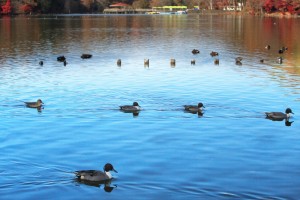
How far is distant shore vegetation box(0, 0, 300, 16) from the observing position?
381 feet

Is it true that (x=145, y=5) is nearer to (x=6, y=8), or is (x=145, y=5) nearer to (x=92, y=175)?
(x=6, y=8)

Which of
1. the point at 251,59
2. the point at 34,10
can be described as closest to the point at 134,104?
the point at 251,59

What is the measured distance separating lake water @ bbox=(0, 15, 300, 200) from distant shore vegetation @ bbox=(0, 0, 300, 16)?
277 ft

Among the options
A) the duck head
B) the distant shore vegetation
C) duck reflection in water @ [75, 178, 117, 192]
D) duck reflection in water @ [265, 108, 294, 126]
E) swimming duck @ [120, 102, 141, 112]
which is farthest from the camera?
the distant shore vegetation

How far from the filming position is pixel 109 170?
13.5 meters

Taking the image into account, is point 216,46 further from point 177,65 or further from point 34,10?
point 34,10

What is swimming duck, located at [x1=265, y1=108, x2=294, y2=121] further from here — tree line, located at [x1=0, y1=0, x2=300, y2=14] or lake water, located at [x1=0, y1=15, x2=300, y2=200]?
tree line, located at [x1=0, y1=0, x2=300, y2=14]

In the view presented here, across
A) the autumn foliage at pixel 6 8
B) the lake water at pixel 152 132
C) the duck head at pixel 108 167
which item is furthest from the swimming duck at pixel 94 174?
the autumn foliage at pixel 6 8

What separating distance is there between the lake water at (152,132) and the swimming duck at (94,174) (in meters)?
0.21

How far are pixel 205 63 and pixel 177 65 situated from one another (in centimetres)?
223

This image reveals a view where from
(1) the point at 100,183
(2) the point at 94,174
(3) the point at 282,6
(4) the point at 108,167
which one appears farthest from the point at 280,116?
(3) the point at 282,6

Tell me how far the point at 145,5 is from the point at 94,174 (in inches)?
6587

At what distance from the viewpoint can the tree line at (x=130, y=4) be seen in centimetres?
11643

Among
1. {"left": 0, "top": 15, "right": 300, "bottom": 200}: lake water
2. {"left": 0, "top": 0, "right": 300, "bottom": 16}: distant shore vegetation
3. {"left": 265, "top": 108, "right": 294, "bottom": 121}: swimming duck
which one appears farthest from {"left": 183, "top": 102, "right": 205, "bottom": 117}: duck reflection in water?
{"left": 0, "top": 0, "right": 300, "bottom": 16}: distant shore vegetation
